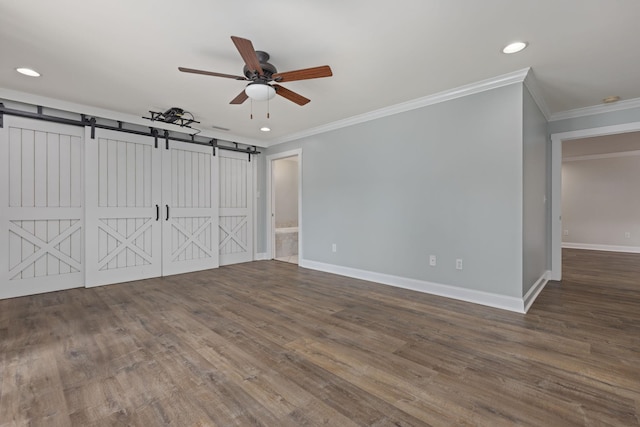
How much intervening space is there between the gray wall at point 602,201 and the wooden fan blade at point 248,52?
8.94m

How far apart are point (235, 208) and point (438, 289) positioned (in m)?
4.02

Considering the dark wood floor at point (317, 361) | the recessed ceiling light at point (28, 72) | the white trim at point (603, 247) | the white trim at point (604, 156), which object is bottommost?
the dark wood floor at point (317, 361)

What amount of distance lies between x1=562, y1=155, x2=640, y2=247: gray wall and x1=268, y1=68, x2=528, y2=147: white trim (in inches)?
225

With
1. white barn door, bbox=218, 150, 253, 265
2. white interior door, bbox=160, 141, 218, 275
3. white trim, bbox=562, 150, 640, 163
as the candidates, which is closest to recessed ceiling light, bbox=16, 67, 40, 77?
white interior door, bbox=160, 141, 218, 275

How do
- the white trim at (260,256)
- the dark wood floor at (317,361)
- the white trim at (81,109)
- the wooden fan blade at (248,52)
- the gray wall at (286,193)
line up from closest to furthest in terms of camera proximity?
the dark wood floor at (317,361) < the wooden fan blade at (248,52) < the white trim at (81,109) < the white trim at (260,256) < the gray wall at (286,193)

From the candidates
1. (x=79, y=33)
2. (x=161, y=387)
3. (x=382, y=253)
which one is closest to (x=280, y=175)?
(x=382, y=253)

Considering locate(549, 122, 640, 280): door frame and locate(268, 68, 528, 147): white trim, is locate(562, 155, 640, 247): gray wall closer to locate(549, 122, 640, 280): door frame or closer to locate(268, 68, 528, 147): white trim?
locate(549, 122, 640, 280): door frame

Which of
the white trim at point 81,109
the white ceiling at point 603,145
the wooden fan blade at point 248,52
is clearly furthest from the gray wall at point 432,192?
the white ceiling at point 603,145

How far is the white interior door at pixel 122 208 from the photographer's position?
4.21 metres

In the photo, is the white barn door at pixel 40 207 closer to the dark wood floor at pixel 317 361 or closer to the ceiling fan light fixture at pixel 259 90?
the dark wood floor at pixel 317 361

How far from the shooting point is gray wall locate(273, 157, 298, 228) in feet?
27.5

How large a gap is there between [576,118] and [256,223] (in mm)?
5653

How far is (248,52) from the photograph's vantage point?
2.17 m

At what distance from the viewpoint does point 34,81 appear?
130 inches
